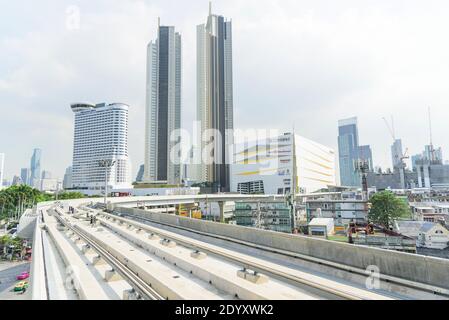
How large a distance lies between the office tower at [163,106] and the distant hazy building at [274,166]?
134ft

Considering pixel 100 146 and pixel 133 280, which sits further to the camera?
pixel 100 146

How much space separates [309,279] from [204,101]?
136 metres

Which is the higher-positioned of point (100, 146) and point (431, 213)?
point (100, 146)

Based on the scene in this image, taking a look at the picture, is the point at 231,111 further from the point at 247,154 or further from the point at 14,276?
the point at 14,276

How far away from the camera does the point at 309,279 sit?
5105 millimetres

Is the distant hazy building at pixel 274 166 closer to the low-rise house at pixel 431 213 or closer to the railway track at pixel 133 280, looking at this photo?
the low-rise house at pixel 431 213

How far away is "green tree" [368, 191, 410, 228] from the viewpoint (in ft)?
123

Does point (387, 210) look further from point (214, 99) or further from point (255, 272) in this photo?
point (214, 99)

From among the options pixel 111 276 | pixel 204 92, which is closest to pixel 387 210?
pixel 111 276

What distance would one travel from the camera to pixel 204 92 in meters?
135

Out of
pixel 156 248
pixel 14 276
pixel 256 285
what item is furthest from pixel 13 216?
pixel 256 285

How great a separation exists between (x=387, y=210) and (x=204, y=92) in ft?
375

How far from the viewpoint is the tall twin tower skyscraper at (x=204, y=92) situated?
437 ft

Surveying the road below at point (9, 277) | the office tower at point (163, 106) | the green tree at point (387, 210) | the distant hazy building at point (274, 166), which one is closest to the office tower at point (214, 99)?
the office tower at point (163, 106)
